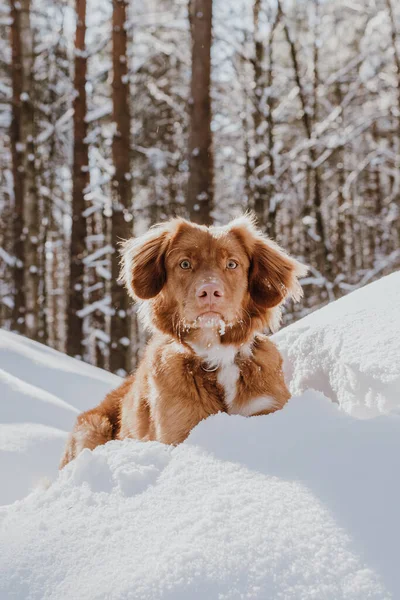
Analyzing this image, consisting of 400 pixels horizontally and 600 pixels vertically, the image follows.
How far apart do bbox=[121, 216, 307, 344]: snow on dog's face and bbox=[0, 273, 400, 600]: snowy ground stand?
3.31ft

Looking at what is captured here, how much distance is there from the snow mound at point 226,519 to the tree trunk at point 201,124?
671 cm

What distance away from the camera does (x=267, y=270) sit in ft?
12.7

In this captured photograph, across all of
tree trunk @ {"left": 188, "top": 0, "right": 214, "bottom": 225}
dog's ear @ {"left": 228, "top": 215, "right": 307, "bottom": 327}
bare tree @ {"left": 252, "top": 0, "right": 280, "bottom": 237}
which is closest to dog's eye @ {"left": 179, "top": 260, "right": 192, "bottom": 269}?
dog's ear @ {"left": 228, "top": 215, "right": 307, "bottom": 327}

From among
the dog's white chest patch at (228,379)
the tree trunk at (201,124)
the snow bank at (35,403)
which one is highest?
the tree trunk at (201,124)

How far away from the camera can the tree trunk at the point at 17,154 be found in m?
11.6

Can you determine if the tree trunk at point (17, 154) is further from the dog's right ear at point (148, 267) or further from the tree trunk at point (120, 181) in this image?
the dog's right ear at point (148, 267)

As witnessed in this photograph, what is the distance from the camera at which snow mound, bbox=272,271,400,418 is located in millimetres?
3254

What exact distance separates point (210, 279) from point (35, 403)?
8.21 ft

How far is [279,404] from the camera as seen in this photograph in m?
3.42

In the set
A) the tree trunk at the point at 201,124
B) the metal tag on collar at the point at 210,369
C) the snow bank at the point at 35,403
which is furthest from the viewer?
the tree trunk at the point at 201,124

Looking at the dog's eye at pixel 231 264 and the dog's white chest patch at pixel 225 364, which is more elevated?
the dog's eye at pixel 231 264

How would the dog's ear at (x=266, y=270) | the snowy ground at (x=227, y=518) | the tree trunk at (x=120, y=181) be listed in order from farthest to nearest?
1. the tree trunk at (x=120, y=181)
2. the dog's ear at (x=266, y=270)
3. the snowy ground at (x=227, y=518)

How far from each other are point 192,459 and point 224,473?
18cm

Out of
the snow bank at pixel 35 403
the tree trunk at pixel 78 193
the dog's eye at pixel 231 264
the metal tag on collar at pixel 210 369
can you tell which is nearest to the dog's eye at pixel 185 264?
the dog's eye at pixel 231 264
